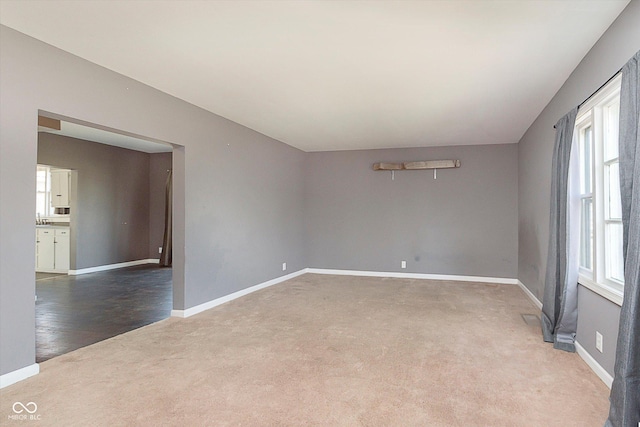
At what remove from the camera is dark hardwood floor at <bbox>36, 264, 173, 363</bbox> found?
3482mm

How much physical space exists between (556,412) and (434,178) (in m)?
5.08

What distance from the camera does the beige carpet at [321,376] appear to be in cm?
214

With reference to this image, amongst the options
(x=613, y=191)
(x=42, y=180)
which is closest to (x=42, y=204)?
(x=42, y=180)

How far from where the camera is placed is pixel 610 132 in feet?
9.14

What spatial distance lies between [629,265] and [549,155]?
2.56 m

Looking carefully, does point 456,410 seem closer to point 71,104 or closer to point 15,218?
point 15,218

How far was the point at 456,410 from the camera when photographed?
2.19m

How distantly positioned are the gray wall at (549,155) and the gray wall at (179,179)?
3880mm

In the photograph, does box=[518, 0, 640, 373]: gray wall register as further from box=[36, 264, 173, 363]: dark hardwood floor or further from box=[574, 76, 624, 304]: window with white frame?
box=[36, 264, 173, 363]: dark hardwood floor

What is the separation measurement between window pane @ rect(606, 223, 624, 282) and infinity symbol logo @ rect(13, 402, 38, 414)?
13.0 ft

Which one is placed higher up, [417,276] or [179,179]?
[179,179]

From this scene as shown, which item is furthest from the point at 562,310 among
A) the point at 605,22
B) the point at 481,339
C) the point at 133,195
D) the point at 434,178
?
the point at 133,195

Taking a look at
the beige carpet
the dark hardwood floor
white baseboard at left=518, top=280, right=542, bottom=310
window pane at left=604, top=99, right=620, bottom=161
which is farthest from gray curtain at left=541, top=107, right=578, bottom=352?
the dark hardwood floor

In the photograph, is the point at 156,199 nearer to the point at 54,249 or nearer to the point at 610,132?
the point at 54,249
